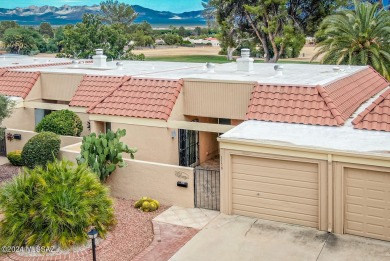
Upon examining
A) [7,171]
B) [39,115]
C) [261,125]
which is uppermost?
[261,125]

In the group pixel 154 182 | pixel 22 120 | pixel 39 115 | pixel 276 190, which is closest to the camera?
pixel 276 190

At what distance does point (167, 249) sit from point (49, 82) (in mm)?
15045

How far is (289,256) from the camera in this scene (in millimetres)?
13266

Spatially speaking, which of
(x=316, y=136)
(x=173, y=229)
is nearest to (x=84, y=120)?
(x=173, y=229)

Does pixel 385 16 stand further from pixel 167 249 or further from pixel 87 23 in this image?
pixel 87 23

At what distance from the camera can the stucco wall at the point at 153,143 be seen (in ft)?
66.9

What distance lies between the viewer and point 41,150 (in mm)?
20391

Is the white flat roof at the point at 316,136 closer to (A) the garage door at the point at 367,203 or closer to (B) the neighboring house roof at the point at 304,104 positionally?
(B) the neighboring house roof at the point at 304,104

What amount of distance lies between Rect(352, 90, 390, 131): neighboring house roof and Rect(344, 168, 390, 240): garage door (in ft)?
9.48

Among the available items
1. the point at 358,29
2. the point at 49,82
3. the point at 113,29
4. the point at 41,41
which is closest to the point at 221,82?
the point at 49,82

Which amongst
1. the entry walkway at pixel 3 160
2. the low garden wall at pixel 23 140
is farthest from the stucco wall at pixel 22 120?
the entry walkway at pixel 3 160

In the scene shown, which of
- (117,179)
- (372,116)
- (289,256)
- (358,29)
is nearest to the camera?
(289,256)

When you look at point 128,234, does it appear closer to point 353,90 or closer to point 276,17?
point 353,90

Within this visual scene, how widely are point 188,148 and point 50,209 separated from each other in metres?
8.74
